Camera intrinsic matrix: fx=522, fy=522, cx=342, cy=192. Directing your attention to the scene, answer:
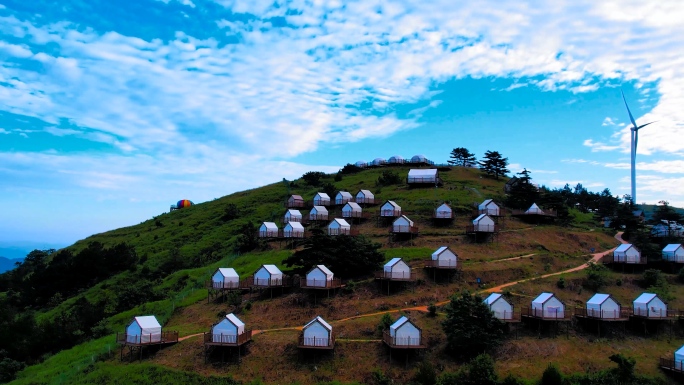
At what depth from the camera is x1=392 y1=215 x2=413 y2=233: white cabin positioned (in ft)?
244

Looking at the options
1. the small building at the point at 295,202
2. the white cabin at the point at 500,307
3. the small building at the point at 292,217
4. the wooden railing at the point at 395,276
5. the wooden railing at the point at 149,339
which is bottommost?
the wooden railing at the point at 149,339

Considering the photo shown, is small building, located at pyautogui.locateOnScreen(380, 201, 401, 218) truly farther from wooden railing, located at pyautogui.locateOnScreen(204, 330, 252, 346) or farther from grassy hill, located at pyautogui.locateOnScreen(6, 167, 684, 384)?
wooden railing, located at pyautogui.locateOnScreen(204, 330, 252, 346)

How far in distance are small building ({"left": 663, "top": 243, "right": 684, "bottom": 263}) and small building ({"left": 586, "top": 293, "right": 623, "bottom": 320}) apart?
19.7m

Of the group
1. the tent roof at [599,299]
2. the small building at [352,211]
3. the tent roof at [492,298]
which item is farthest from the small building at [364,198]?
the tent roof at [599,299]

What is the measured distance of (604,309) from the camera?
52.8 meters

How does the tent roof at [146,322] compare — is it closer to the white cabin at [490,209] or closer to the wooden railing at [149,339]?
the wooden railing at [149,339]

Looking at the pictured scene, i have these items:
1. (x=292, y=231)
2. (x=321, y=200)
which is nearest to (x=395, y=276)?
(x=292, y=231)

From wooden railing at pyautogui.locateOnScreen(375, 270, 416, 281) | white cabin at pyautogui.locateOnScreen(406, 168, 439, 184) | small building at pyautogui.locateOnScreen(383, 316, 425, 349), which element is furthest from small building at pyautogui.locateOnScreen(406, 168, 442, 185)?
small building at pyautogui.locateOnScreen(383, 316, 425, 349)

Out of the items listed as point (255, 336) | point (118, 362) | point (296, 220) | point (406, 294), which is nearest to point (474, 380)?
point (406, 294)

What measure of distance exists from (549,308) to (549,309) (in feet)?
0.32

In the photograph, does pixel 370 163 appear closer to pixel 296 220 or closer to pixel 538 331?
pixel 296 220

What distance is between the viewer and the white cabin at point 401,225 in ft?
244

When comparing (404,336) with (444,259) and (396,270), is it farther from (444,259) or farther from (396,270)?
(444,259)

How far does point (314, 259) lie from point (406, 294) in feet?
38.7
